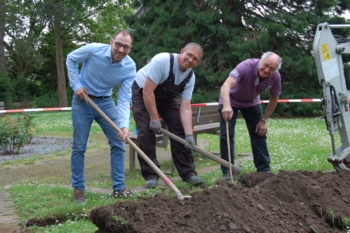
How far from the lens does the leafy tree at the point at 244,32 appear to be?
20.2 meters

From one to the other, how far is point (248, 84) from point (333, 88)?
103 cm

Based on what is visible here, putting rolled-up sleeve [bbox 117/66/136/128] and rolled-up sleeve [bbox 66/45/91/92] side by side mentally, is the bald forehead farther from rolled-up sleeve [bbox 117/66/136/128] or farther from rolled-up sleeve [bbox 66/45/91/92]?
rolled-up sleeve [bbox 66/45/91/92]

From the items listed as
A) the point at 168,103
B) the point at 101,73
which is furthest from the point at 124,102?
the point at 168,103

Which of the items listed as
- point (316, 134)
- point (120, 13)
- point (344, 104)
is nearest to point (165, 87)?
point (344, 104)

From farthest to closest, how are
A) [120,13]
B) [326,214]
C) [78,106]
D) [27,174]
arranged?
[120,13] → [27,174] → [78,106] → [326,214]

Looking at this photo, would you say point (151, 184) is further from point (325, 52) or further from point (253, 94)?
point (325, 52)

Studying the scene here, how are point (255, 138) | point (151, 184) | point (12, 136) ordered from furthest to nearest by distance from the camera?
point (12, 136), point (255, 138), point (151, 184)

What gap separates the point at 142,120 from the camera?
5832 mm

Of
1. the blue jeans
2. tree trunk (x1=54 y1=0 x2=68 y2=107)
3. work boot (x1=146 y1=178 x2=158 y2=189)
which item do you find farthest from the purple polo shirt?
tree trunk (x1=54 y1=0 x2=68 y2=107)

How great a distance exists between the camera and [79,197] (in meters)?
4.96

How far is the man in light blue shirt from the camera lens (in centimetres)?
507

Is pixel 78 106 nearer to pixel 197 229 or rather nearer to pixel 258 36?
pixel 197 229

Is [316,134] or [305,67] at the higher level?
[305,67]

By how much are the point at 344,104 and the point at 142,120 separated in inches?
97.6
